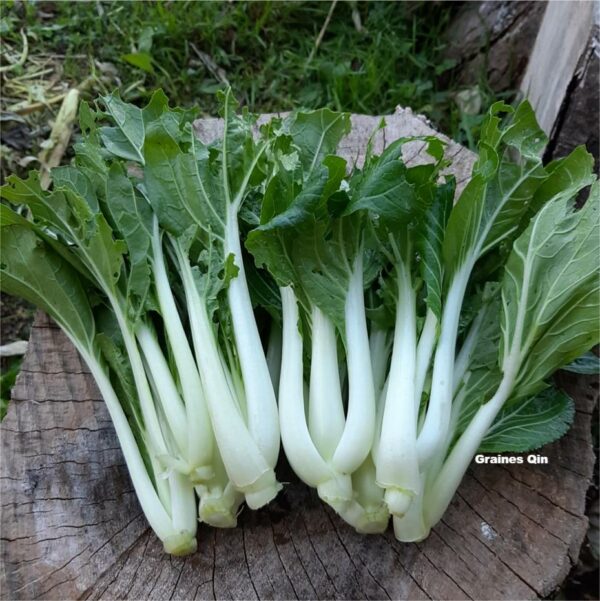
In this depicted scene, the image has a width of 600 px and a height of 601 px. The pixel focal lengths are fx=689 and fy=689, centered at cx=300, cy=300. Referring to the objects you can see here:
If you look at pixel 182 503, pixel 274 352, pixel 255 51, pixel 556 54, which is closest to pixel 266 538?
pixel 182 503

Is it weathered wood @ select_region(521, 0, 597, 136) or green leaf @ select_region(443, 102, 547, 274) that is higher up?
weathered wood @ select_region(521, 0, 597, 136)

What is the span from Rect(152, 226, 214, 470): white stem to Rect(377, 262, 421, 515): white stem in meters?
0.36

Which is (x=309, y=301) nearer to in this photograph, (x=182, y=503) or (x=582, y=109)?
(x=182, y=503)

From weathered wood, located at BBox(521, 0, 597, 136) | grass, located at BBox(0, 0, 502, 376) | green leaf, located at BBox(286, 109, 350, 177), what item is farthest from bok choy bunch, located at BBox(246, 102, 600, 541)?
grass, located at BBox(0, 0, 502, 376)

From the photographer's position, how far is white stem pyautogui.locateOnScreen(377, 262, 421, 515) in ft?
4.35

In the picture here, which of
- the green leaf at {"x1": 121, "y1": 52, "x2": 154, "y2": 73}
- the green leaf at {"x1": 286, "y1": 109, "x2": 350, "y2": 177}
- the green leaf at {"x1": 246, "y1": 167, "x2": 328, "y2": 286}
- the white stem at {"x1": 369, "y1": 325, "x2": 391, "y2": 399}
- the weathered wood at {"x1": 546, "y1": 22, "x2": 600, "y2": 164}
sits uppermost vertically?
the green leaf at {"x1": 121, "y1": 52, "x2": 154, "y2": 73}

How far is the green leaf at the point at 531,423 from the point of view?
1449mm

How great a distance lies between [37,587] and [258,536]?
46 centimetres

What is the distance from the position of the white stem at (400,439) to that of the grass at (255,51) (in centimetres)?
151

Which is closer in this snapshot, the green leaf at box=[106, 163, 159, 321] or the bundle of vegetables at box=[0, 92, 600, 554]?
the bundle of vegetables at box=[0, 92, 600, 554]

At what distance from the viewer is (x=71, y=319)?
1560 mm

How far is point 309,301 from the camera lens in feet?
4.86

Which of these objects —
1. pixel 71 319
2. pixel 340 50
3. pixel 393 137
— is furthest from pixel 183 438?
pixel 340 50

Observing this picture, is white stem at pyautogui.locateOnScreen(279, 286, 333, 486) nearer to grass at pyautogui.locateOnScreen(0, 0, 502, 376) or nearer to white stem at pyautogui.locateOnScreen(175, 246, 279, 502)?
white stem at pyautogui.locateOnScreen(175, 246, 279, 502)
